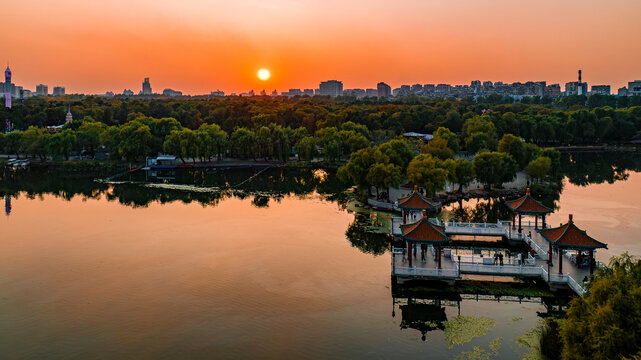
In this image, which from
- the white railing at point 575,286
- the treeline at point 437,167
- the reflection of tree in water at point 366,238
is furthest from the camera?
the treeline at point 437,167

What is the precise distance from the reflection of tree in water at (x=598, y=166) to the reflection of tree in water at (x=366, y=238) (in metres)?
26.4

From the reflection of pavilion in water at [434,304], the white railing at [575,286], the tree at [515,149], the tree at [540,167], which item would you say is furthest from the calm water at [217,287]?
the tree at [515,149]

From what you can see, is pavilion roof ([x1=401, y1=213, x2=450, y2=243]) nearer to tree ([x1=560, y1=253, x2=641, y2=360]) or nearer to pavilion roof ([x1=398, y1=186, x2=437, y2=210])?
pavilion roof ([x1=398, y1=186, x2=437, y2=210])

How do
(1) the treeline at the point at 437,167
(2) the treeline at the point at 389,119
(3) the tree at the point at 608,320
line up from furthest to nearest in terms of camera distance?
(2) the treeline at the point at 389,119 → (1) the treeline at the point at 437,167 → (3) the tree at the point at 608,320

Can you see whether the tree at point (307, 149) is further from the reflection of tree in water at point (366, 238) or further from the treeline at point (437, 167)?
the reflection of tree in water at point (366, 238)

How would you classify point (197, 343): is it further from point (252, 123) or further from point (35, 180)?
point (252, 123)

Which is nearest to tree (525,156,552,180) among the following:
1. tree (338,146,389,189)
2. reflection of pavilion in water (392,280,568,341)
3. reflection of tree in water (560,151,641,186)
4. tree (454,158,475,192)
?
reflection of tree in water (560,151,641,186)

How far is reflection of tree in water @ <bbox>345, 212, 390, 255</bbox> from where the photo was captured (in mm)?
26828

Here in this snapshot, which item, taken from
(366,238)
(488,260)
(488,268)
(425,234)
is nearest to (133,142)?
(366,238)

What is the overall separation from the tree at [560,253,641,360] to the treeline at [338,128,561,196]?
2183 centimetres

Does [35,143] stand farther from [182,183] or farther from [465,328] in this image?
[465,328]

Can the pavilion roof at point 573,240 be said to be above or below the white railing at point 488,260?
above

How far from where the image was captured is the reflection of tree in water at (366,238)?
26828mm

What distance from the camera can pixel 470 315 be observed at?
61.8 ft
